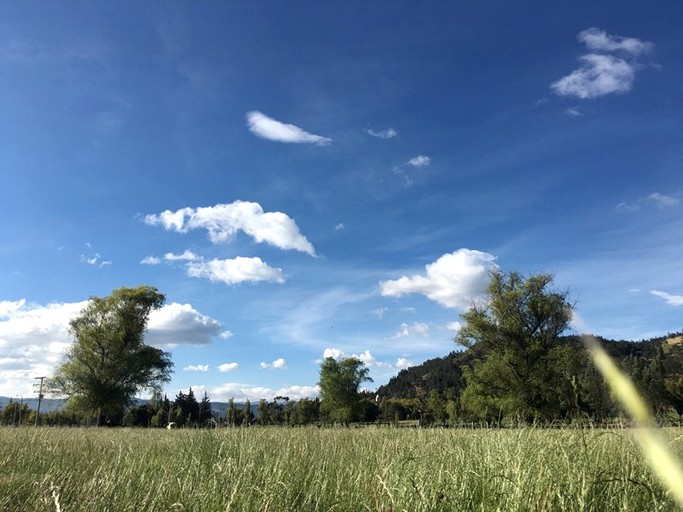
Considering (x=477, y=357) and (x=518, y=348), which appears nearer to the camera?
(x=518, y=348)

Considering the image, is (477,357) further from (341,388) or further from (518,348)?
(341,388)

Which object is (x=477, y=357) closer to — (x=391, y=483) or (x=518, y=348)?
(x=518, y=348)

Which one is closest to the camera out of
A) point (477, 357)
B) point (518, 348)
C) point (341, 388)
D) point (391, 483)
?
point (391, 483)

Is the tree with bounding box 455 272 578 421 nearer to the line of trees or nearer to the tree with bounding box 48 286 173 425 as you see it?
the line of trees

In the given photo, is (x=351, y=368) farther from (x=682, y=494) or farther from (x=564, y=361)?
(x=682, y=494)

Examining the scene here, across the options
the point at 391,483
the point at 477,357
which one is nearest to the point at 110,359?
the point at 477,357

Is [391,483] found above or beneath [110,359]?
beneath

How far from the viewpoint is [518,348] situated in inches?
1345

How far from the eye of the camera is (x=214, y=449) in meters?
7.24

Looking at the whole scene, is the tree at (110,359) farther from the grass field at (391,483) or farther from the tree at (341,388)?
the grass field at (391,483)

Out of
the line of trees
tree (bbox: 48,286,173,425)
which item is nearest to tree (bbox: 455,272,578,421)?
the line of trees

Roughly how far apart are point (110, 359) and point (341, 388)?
1248 inches

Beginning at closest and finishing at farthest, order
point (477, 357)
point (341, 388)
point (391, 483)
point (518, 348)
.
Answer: point (391, 483)
point (518, 348)
point (477, 357)
point (341, 388)

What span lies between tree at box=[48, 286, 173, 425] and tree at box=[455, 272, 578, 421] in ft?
87.8
